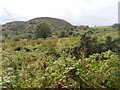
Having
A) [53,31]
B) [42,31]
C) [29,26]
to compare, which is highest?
[29,26]

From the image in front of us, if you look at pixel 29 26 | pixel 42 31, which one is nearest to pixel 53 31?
pixel 42 31

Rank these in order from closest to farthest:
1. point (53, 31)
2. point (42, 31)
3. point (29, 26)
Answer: point (42, 31) < point (53, 31) < point (29, 26)

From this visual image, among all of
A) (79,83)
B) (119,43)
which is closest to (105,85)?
(79,83)

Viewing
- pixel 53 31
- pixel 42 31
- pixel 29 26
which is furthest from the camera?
pixel 29 26

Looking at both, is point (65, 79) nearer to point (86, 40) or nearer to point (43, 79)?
point (43, 79)

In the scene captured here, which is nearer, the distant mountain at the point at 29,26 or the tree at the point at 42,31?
the tree at the point at 42,31

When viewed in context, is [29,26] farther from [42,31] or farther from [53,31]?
[42,31]

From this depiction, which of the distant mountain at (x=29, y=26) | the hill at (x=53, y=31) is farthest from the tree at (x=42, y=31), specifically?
the distant mountain at (x=29, y=26)

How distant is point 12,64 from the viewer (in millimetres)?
4258

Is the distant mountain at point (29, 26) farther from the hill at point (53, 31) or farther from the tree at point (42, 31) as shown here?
the tree at point (42, 31)

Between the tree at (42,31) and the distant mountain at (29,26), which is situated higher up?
the distant mountain at (29,26)

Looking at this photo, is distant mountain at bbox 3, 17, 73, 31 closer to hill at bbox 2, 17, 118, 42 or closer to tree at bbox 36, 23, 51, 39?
hill at bbox 2, 17, 118, 42

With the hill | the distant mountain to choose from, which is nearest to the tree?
the hill

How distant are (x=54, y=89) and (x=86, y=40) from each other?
4.69m
